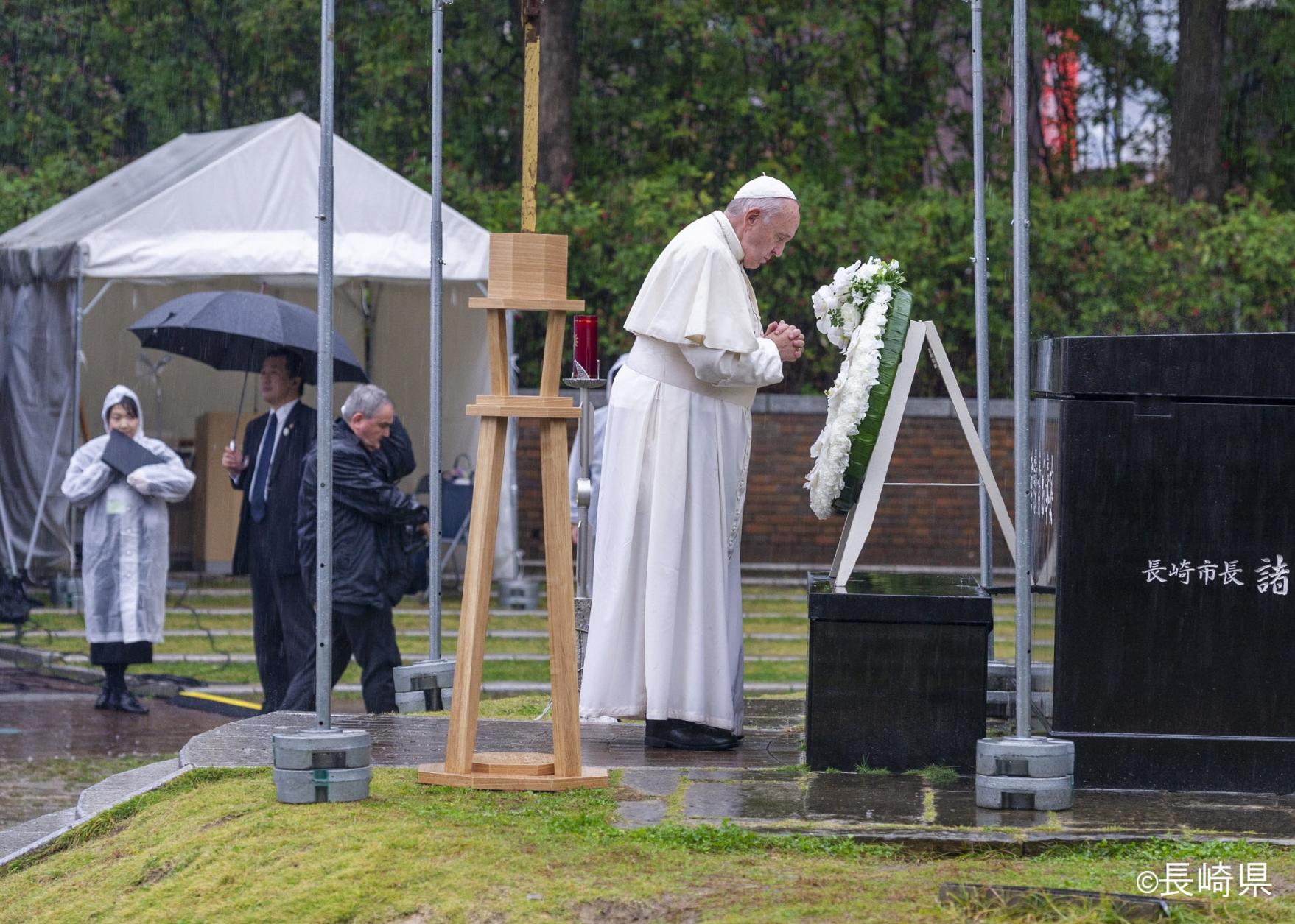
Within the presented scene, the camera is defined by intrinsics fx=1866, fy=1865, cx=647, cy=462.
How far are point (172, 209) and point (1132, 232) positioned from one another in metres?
9.11

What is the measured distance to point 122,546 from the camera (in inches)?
441

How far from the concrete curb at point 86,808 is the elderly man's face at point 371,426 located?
2421 mm

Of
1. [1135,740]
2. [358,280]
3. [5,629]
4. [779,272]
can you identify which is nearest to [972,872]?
[1135,740]

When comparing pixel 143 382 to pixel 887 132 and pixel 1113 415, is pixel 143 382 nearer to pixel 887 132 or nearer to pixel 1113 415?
pixel 887 132

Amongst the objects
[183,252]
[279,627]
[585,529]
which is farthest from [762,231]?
[183,252]

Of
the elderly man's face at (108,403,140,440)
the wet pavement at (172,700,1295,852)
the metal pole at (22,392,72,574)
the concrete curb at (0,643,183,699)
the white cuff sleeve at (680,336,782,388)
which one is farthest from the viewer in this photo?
the metal pole at (22,392,72,574)

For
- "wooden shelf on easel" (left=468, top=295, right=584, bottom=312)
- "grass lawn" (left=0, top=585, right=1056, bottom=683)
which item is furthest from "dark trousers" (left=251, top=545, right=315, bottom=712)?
"wooden shelf on easel" (left=468, top=295, right=584, bottom=312)

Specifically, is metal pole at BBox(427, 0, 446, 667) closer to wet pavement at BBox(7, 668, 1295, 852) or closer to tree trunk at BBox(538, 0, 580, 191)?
wet pavement at BBox(7, 668, 1295, 852)

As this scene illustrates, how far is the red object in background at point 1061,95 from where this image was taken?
21.6 meters

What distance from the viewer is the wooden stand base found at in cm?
555

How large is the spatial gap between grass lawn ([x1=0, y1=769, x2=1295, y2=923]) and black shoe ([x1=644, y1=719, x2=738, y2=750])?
3.33 feet

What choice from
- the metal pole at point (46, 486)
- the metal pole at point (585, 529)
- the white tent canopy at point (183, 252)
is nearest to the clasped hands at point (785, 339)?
the metal pole at point (585, 529)

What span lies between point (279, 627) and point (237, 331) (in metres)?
2.14

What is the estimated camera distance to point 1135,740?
5668 millimetres
